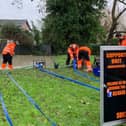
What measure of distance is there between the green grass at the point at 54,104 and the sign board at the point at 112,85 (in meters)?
0.90

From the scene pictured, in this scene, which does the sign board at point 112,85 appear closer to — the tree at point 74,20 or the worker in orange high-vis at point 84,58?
the worker in orange high-vis at point 84,58

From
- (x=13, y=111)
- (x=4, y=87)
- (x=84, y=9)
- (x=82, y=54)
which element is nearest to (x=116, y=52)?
(x=13, y=111)

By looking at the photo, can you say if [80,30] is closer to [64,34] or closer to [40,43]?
[64,34]

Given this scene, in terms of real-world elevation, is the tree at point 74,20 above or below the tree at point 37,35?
above

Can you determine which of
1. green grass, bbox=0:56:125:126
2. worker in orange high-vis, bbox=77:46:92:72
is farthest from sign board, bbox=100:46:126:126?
worker in orange high-vis, bbox=77:46:92:72

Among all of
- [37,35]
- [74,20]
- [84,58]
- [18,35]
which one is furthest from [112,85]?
[37,35]

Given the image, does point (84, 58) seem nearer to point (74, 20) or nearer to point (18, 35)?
point (74, 20)

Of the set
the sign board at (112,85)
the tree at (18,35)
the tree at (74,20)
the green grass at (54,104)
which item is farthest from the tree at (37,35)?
the sign board at (112,85)

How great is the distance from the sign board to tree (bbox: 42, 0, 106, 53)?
19.5 m

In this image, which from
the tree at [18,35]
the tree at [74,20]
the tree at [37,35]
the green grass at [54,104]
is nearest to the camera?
the green grass at [54,104]

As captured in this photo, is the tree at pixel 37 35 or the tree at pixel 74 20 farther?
the tree at pixel 37 35

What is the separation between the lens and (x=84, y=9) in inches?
1106

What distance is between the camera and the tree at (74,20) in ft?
90.3

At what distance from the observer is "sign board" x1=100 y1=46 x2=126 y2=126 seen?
20.4ft
